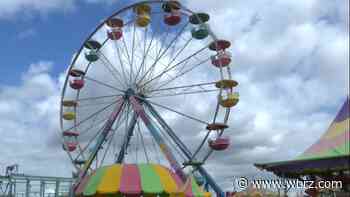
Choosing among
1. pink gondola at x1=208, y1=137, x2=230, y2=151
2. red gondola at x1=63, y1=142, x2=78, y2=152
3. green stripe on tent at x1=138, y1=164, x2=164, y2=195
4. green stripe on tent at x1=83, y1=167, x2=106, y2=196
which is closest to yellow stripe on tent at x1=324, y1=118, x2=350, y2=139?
green stripe on tent at x1=138, y1=164, x2=164, y2=195

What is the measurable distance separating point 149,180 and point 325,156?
1237 cm

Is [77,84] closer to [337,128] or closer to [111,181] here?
[111,181]

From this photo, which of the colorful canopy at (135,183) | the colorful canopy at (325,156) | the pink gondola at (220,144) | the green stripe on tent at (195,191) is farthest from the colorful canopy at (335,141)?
the pink gondola at (220,144)

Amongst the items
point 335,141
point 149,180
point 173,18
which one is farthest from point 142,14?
point 335,141

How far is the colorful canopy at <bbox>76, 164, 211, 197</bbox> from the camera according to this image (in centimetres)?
2080

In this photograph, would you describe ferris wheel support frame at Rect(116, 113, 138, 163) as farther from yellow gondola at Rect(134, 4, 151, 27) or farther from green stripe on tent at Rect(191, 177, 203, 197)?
yellow gondola at Rect(134, 4, 151, 27)

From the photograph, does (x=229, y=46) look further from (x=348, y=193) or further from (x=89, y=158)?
(x=348, y=193)

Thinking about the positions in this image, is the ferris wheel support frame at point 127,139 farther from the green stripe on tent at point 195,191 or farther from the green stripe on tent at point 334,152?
the green stripe on tent at point 334,152

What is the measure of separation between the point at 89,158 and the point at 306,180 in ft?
55.1

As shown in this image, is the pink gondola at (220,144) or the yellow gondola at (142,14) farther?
the yellow gondola at (142,14)

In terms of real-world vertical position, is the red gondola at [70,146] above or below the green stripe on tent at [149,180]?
above

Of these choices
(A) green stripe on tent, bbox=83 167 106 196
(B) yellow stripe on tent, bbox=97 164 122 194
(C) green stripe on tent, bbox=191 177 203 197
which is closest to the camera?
(B) yellow stripe on tent, bbox=97 164 122 194

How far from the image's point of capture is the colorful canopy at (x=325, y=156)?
387 inches

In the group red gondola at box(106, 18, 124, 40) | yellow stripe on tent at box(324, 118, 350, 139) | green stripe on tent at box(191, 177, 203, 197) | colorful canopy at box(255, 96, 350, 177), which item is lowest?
colorful canopy at box(255, 96, 350, 177)
